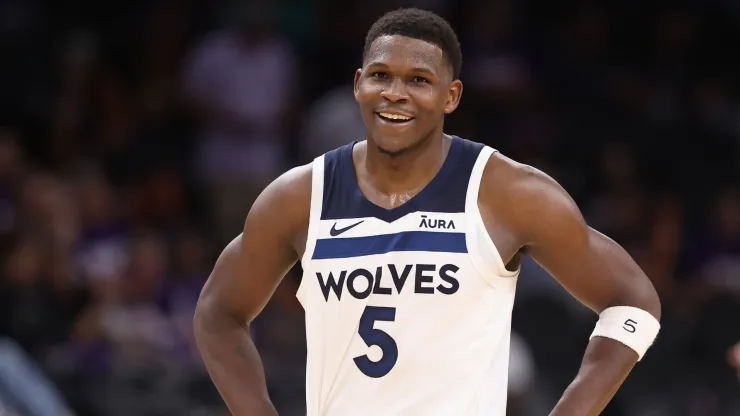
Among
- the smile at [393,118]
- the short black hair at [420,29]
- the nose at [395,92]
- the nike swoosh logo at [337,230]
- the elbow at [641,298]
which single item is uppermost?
the short black hair at [420,29]

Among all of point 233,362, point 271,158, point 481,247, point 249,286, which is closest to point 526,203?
point 481,247

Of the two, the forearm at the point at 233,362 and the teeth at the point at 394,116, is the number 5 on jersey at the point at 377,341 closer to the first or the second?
the forearm at the point at 233,362

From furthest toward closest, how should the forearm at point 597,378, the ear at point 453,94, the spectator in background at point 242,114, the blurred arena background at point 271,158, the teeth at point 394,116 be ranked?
the spectator in background at point 242,114
the blurred arena background at point 271,158
the ear at point 453,94
the teeth at point 394,116
the forearm at point 597,378

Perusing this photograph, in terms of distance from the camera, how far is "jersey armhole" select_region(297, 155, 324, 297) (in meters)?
4.11

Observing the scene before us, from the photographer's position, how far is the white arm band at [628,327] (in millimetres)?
3980

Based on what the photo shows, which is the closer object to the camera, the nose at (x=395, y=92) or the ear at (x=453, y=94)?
the nose at (x=395, y=92)

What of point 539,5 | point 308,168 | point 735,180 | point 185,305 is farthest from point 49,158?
point 308,168

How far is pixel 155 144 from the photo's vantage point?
1020 cm

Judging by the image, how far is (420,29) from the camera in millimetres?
4051

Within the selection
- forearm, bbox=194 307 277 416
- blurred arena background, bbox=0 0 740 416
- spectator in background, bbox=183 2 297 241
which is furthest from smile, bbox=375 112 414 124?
spectator in background, bbox=183 2 297 241

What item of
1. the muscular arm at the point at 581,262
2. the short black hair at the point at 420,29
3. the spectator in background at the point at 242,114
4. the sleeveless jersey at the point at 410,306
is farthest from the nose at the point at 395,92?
the spectator in background at the point at 242,114

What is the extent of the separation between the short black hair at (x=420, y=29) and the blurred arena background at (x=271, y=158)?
3763 mm

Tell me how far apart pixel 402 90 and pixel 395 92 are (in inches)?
1.0

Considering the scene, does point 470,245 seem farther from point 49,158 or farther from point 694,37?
point 694,37
